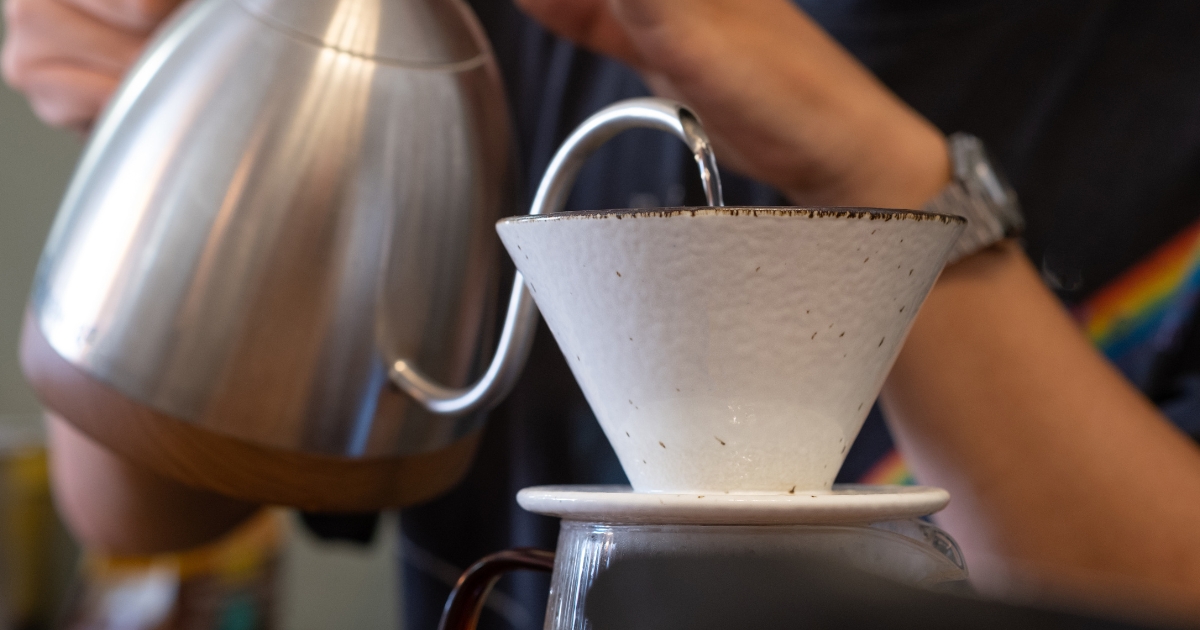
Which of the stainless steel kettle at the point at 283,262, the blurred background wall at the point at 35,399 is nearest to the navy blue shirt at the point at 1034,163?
the stainless steel kettle at the point at 283,262

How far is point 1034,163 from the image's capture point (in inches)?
25.7

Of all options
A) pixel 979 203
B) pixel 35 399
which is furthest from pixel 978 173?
pixel 35 399

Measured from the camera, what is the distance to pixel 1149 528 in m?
0.46

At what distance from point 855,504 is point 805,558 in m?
0.10

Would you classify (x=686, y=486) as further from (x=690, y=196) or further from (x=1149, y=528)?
(x=690, y=196)

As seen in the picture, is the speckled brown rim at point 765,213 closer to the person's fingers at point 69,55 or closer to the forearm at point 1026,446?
the forearm at point 1026,446

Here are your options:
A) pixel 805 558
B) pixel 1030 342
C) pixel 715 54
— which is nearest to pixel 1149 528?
pixel 1030 342

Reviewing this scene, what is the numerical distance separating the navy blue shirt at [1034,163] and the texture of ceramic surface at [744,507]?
0.42 meters

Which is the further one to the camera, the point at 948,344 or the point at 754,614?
the point at 948,344

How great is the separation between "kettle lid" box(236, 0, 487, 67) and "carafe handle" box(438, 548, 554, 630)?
0.23 meters

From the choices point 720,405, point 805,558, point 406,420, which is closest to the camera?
point 805,558

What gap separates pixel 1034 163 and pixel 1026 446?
273mm

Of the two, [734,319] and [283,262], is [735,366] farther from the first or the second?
[283,262]

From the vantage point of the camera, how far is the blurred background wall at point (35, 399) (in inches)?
68.1
